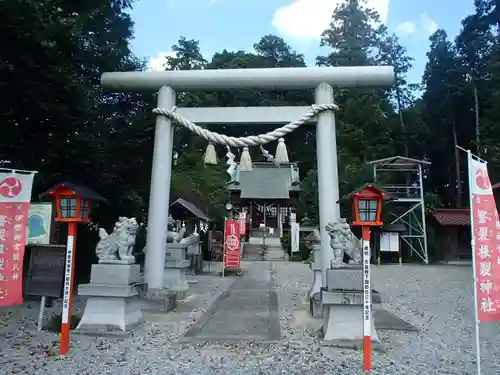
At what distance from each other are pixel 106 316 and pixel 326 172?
4485 millimetres

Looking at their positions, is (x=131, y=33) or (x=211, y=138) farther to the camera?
(x=131, y=33)

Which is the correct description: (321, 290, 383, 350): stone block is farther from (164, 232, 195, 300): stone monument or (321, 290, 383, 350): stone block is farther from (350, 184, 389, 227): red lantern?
(164, 232, 195, 300): stone monument

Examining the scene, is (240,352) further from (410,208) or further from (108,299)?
(410,208)

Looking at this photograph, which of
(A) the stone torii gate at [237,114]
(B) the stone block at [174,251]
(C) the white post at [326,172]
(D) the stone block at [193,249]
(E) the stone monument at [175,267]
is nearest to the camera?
(C) the white post at [326,172]

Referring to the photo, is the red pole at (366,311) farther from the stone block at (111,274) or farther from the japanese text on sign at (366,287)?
the stone block at (111,274)

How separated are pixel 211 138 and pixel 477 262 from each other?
17.4 ft

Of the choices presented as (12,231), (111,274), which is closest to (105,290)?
(111,274)

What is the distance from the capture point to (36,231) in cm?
734

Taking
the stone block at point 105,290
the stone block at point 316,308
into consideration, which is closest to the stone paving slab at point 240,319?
the stone block at point 316,308

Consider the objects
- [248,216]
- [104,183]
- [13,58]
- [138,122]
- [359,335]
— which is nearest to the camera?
[359,335]

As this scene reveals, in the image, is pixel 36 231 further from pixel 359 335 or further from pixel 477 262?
pixel 477 262

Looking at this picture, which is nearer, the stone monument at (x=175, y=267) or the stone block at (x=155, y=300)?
the stone block at (x=155, y=300)

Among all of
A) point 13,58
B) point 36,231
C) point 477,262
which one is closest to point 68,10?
point 13,58

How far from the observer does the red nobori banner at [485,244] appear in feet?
15.2
